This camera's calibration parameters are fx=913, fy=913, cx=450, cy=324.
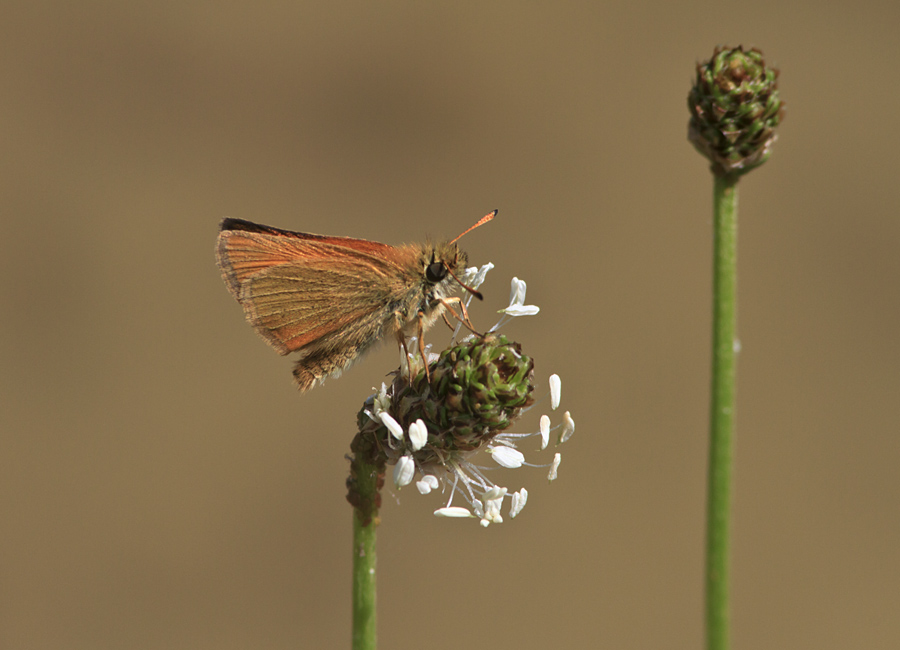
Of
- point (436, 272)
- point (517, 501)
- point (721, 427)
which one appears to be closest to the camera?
point (721, 427)

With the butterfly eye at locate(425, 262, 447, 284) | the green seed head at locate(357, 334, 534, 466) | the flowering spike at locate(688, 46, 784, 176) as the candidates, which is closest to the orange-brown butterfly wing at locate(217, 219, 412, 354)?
the butterfly eye at locate(425, 262, 447, 284)

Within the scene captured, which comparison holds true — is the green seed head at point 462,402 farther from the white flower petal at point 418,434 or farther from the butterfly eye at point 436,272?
the butterfly eye at point 436,272

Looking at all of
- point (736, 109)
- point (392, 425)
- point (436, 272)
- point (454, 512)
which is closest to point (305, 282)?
point (436, 272)

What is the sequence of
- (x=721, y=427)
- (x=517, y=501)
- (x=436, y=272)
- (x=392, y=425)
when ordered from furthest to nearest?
(x=436, y=272) → (x=517, y=501) → (x=392, y=425) → (x=721, y=427)

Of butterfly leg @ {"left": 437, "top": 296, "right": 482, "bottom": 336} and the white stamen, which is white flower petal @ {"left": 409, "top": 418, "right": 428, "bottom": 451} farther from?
butterfly leg @ {"left": 437, "top": 296, "right": 482, "bottom": 336}

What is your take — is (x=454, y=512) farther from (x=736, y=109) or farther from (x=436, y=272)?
(x=736, y=109)

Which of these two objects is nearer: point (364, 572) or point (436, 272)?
point (364, 572)

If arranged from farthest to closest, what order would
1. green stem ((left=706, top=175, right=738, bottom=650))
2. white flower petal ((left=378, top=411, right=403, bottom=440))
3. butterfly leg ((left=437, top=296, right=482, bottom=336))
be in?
butterfly leg ((left=437, top=296, right=482, bottom=336)), white flower petal ((left=378, top=411, right=403, bottom=440)), green stem ((left=706, top=175, right=738, bottom=650))
